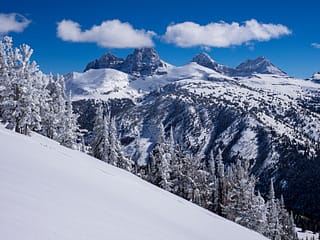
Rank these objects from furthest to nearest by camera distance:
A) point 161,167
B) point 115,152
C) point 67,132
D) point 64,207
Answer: point 115,152 < point 67,132 < point 161,167 < point 64,207

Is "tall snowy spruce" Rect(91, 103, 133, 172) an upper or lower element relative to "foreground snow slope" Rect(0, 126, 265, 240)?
upper

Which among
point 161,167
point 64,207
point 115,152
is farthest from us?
point 115,152

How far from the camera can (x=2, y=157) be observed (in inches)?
647

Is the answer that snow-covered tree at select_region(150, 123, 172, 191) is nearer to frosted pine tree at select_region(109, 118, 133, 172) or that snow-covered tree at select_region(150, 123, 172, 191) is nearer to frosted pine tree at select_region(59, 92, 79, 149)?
frosted pine tree at select_region(109, 118, 133, 172)

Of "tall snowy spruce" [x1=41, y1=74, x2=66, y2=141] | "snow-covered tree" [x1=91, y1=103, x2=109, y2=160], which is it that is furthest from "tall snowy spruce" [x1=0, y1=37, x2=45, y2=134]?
"snow-covered tree" [x1=91, y1=103, x2=109, y2=160]

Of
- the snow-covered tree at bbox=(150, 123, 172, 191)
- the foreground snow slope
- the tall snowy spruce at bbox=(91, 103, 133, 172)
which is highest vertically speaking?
the tall snowy spruce at bbox=(91, 103, 133, 172)

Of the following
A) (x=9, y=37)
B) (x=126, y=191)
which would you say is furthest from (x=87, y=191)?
(x=9, y=37)

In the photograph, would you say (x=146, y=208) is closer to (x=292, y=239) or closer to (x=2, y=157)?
(x=2, y=157)

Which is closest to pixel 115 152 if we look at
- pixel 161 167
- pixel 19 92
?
pixel 161 167

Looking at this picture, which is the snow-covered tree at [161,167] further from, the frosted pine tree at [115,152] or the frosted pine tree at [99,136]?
the frosted pine tree at [99,136]

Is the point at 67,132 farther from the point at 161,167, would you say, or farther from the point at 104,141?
the point at 161,167

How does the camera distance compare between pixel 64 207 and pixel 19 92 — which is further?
pixel 19 92

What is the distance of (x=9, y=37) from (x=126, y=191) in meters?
33.0

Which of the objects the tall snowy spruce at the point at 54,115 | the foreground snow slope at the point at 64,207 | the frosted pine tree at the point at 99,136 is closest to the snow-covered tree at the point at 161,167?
the frosted pine tree at the point at 99,136
